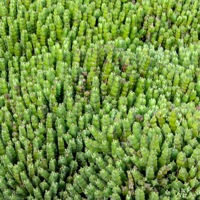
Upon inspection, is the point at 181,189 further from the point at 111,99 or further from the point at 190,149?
the point at 111,99

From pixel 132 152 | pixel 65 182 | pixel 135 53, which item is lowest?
pixel 65 182

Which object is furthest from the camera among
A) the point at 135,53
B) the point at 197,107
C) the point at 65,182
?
the point at 135,53

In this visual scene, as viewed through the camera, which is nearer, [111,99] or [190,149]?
[190,149]

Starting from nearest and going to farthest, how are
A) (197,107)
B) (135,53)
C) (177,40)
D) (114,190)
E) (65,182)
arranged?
(114,190) → (65,182) → (197,107) → (135,53) → (177,40)

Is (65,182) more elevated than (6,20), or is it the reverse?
(6,20)

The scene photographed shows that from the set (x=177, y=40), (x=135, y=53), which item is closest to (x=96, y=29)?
(x=135, y=53)

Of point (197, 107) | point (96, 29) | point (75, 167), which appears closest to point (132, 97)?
point (197, 107)

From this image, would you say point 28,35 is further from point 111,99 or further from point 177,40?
point 177,40
